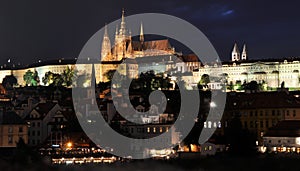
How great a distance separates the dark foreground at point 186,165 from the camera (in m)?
22.3

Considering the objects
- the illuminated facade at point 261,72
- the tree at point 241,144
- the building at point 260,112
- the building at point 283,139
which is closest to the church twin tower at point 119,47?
the illuminated facade at point 261,72

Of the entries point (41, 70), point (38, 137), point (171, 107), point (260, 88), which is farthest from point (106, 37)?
point (38, 137)

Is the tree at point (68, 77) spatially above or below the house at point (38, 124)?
above

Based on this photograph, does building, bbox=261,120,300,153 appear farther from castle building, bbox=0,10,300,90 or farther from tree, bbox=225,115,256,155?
castle building, bbox=0,10,300,90

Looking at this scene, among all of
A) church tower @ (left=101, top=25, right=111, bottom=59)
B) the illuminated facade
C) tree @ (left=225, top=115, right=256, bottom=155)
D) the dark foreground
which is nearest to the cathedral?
church tower @ (left=101, top=25, right=111, bottom=59)

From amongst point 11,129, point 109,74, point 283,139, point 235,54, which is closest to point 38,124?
point 11,129

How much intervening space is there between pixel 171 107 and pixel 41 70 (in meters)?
107

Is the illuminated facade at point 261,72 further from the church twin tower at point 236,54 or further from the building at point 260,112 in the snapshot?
the building at point 260,112

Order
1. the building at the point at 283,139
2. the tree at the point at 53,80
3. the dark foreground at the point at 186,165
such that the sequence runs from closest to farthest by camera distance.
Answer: the dark foreground at the point at 186,165
the building at the point at 283,139
the tree at the point at 53,80

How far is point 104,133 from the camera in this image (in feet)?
140

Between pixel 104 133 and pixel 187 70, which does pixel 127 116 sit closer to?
pixel 104 133

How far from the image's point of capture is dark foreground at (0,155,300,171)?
2231 cm

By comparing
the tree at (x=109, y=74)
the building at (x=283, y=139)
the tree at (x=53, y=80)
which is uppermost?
the tree at (x=109, y=74)

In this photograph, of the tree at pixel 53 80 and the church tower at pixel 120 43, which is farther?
the church tower at pixel 120 43
